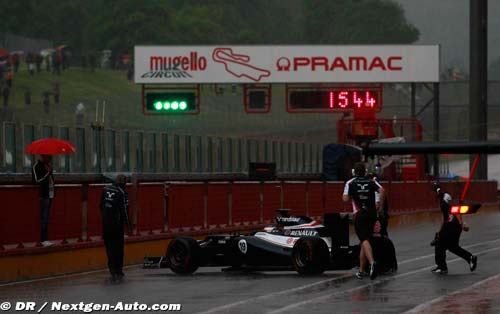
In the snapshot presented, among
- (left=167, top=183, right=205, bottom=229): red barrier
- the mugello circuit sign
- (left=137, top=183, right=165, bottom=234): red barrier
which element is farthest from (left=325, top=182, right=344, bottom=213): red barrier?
the mugello circuit sign

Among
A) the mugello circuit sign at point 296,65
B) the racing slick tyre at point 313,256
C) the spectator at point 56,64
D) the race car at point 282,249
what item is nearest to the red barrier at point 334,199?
the mugello circuit sign at point 296,65

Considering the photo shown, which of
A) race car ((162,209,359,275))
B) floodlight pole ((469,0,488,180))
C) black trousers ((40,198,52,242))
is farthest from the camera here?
floodlight pole ((469,0,488,180))

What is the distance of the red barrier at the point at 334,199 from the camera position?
4012 cm

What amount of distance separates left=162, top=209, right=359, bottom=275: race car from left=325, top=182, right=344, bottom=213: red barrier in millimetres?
16639

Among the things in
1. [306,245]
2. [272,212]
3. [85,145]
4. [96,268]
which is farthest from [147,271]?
[85,145]

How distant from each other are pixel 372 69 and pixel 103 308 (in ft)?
135

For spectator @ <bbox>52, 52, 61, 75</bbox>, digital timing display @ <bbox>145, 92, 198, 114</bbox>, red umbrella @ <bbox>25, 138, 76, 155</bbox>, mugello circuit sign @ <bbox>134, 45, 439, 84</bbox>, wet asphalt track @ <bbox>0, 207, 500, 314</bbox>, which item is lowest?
wet asphalt track @ <bbox>0, 207, 500, 314</bbox>

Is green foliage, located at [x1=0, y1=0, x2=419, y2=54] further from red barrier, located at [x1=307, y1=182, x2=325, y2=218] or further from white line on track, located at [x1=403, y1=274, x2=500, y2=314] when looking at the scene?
white line on track, located at [x1=403, y1=274, x2=500, y2=314]

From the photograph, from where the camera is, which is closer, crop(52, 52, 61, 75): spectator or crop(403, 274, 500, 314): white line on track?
crop(403, 274, 500, 314): white line on track

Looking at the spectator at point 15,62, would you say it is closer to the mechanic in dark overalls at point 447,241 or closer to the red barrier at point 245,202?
the red barrier at point 245,202

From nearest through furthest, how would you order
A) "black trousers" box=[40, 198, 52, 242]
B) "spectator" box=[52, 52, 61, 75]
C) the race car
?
the race car < "black trousers" box=[40, 198, 52, 242] < "spectator" box=[52, 52, 61, 75]

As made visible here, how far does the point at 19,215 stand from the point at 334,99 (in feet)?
100

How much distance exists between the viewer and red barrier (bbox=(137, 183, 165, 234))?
27859mm

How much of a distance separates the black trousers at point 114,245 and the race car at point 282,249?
0.79m
